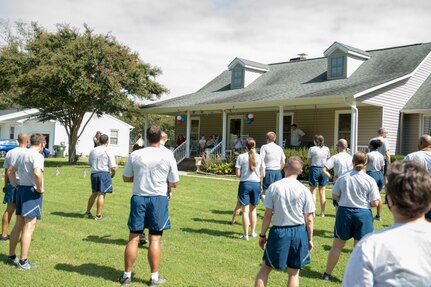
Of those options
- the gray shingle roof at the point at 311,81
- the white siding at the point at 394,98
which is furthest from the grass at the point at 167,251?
the gray shingle roof at the point at 311,81

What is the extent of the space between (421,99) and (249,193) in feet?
45.9

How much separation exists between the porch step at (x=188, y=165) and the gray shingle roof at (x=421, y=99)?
10.3 meters

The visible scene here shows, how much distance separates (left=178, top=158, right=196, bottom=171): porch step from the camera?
890 inches

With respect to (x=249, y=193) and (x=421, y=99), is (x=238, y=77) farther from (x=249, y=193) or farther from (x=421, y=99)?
(x=249, y=193)

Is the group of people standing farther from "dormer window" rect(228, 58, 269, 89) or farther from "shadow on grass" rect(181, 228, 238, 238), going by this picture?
"dormer window" rect(228, 58, 269, 89)

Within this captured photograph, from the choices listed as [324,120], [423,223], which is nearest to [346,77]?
[324,120]

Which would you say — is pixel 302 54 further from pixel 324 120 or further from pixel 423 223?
Result: pixel 423 223

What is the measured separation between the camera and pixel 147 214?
17.0 feet

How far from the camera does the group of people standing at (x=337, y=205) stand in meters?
2.04

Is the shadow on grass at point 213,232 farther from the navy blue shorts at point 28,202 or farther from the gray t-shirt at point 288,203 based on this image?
the gray t-shirt at point 288,203

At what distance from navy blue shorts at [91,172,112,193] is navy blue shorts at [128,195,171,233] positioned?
158 inches

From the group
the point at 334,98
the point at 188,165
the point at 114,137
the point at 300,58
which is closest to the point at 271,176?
the point at 334,98

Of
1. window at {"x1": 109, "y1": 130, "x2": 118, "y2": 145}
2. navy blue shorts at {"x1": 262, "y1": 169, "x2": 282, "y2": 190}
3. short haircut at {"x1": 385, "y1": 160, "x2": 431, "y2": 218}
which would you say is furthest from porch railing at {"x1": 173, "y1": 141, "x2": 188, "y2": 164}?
short haircut at {"x1": 385, "y1": 160, "x2": 431, "y2": 218}

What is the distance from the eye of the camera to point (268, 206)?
441 cm
